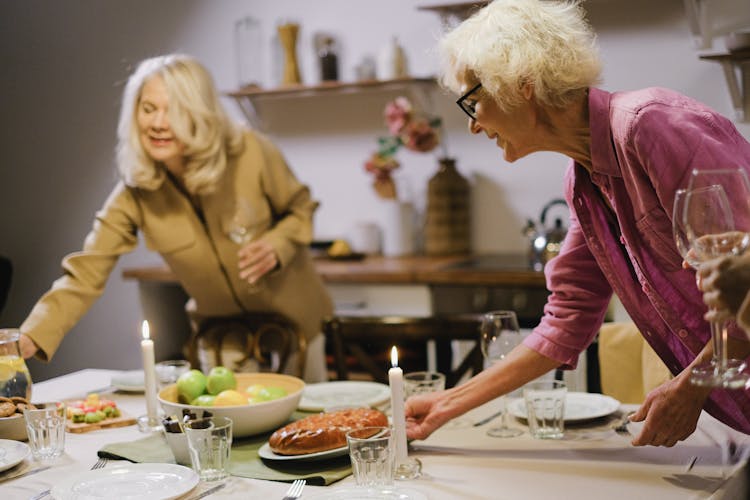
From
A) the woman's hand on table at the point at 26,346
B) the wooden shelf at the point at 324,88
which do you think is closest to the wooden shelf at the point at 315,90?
the wooden shelf at the point at 324,88

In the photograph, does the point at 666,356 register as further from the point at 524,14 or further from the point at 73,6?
the point at 73,6

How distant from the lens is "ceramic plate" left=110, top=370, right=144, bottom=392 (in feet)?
6.97

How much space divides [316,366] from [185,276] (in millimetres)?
506

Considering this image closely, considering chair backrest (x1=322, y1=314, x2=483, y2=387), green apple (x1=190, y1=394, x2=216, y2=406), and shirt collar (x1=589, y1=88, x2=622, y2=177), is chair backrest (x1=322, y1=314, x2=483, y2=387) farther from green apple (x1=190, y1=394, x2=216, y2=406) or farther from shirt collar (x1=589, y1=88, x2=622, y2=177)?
shirt collar (x1=589, y1=88, x2=622, y2=177)

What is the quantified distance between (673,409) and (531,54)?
24.0 inches

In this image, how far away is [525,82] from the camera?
1.50 meters

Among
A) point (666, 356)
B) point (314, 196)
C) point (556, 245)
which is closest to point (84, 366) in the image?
point (314, 196)

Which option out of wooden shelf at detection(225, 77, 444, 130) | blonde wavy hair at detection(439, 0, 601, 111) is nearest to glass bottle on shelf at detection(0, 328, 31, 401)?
blonde wavy hair at detection(439, 0, 601, 111)

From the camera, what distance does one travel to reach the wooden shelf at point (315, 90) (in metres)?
3.82

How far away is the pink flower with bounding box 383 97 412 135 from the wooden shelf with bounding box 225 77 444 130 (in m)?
0.10

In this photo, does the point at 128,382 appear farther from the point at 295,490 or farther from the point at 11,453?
the point at 295,490

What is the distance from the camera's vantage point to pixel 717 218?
112 cm

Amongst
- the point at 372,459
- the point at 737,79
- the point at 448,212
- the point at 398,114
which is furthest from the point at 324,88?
the point at 372,459

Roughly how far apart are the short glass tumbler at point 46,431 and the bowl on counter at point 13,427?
109 millimetres
